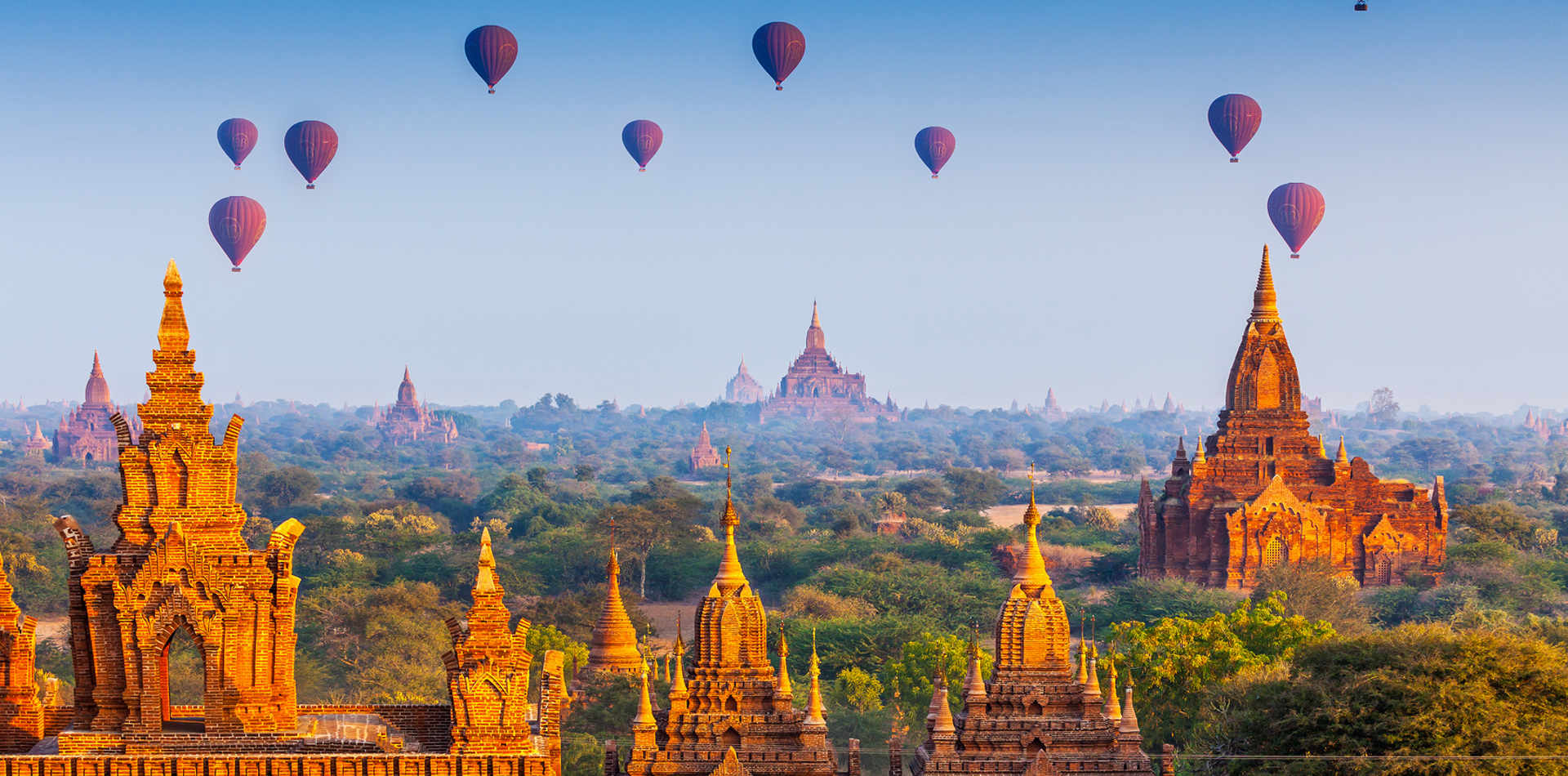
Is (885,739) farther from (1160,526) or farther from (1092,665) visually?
(1160,526)

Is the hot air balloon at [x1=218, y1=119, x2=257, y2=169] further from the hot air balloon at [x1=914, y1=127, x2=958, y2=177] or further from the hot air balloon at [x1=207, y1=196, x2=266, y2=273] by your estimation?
the hot air balloon at [x1=914, y1=127, x2=958, y2=177]

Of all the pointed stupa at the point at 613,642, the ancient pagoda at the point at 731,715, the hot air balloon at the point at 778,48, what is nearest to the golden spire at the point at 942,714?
the ancient pagoda at the point at 731,715

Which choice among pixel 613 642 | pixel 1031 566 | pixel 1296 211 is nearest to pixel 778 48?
pixel 1296 211

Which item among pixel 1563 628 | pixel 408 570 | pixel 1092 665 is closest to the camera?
pixel 1092 665

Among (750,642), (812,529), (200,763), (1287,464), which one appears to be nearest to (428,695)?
(750,642)

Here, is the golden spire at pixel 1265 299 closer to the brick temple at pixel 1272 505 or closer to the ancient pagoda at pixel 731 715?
the brick temple at pixel 1272 505

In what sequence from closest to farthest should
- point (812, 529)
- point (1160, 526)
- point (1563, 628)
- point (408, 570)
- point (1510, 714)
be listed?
1. point (1510, 714)
2. point (1563, 628)
3. point (1160, 526)
4. point (408, 570)
5. point (812, 529)

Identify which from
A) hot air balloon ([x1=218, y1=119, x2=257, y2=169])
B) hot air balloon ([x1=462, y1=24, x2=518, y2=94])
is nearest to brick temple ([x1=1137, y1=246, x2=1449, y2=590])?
hot air balloon ([x1=462, y1=24, x2=518, y2=94])

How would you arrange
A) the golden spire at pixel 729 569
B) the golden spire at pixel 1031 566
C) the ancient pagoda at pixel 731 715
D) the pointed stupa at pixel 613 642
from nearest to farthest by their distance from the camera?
the ancient pagoda at pixel 731 715, the golden spire at pixel 729 569, the golden spire at pixel 1031 566, the pointed stupa at pixel 613 642
